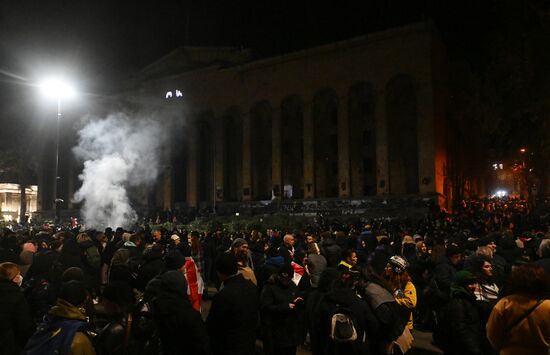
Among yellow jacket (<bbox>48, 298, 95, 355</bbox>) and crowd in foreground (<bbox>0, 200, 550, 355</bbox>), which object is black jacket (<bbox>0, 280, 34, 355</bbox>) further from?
yellow jacket (<bbox>48, 298, 95, 355</bbox>)

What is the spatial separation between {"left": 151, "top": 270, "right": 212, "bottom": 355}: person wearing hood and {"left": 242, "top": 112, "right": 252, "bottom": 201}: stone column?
35680 mm

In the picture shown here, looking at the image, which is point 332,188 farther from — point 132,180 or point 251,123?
point 132,180

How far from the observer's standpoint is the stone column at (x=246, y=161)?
1562 inches

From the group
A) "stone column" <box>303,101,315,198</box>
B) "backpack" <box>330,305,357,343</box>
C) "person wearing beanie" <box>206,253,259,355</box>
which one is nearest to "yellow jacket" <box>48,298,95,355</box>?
"person wearing beanie" <box>206,253,259,355</box>

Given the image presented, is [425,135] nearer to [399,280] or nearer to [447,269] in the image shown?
[447,269]

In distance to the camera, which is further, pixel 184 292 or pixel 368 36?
pixel 368 36

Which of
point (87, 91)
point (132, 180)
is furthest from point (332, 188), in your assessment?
point (87, 91)

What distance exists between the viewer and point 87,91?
Result: 1876 inches

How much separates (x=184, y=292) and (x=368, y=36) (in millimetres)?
33251

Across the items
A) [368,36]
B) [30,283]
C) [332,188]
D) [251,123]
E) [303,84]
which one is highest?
[368,36]

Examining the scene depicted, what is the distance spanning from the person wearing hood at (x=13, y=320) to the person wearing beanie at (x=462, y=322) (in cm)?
420

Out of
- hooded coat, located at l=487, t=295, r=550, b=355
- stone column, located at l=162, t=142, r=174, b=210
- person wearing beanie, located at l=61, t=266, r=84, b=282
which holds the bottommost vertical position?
hooded coat, located at l=487, t=295, r=550, b=355

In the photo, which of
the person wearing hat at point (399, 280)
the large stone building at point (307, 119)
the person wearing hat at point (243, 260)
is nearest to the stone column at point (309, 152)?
the large stone building at point (307, 119)

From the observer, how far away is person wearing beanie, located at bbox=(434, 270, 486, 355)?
4512 millimetres
